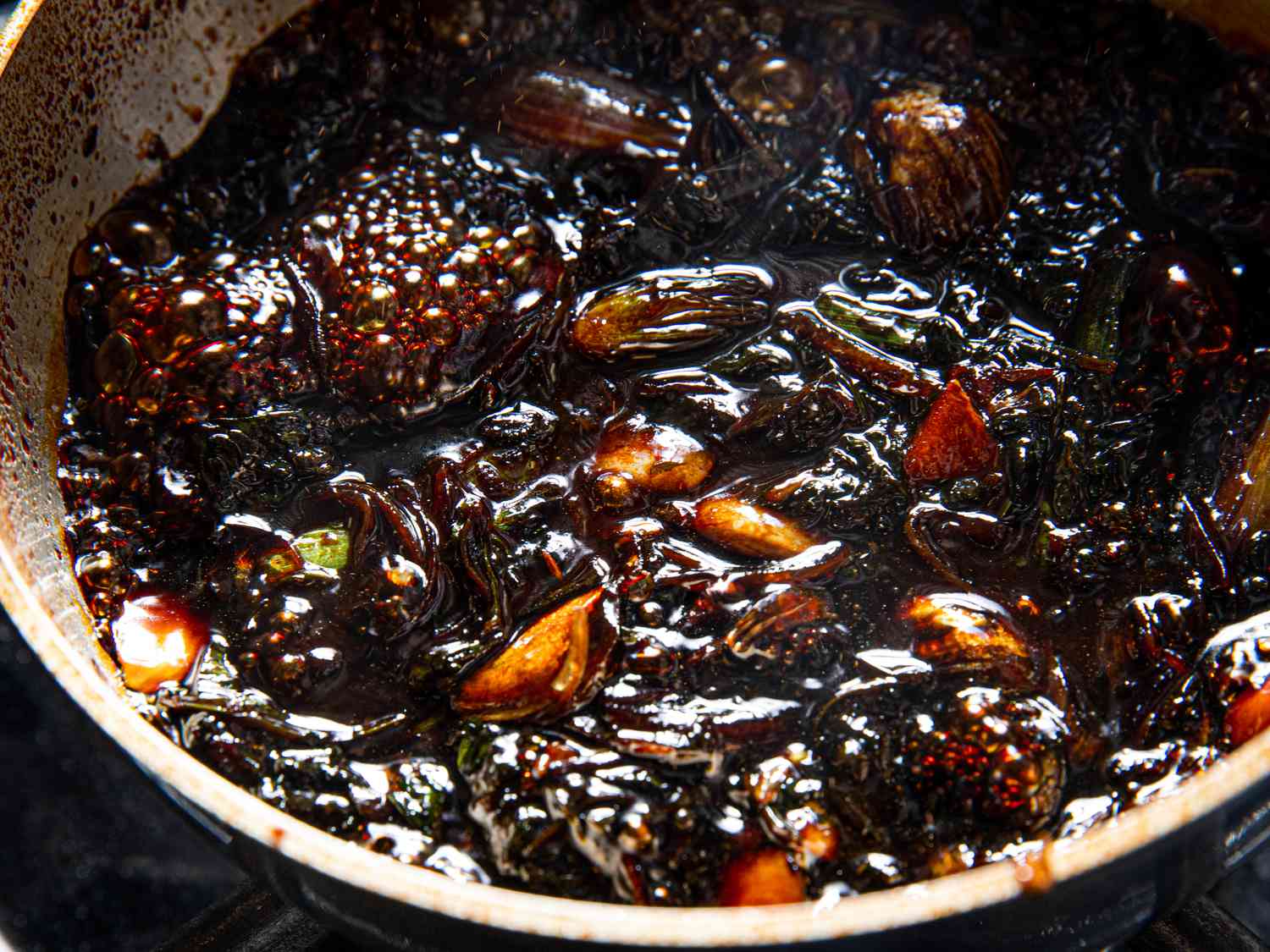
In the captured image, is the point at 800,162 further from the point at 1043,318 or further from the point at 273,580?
the point at 273,580

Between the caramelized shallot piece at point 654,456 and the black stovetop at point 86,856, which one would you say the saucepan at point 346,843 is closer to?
the black stovetop at point 86,856

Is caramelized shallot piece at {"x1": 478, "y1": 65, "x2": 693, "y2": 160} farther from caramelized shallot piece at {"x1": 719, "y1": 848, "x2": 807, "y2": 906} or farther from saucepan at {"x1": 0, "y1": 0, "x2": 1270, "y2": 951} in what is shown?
caramelized shallot piece at {"x1": 719, "y1": 848, "x2": 807, "y2": 906}

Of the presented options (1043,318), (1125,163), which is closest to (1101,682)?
(1043,318)

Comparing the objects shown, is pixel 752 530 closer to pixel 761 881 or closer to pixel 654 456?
pixel 654 456

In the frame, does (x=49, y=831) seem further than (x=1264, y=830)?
Yes

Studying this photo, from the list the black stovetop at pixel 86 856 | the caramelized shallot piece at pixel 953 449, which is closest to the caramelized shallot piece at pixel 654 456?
the caramelized shallot piece at pixel 953 449

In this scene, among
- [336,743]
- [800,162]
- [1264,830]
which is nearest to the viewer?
[1264,830]

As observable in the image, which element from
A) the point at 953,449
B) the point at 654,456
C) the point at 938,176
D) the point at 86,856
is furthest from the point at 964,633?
the point at 86,856
